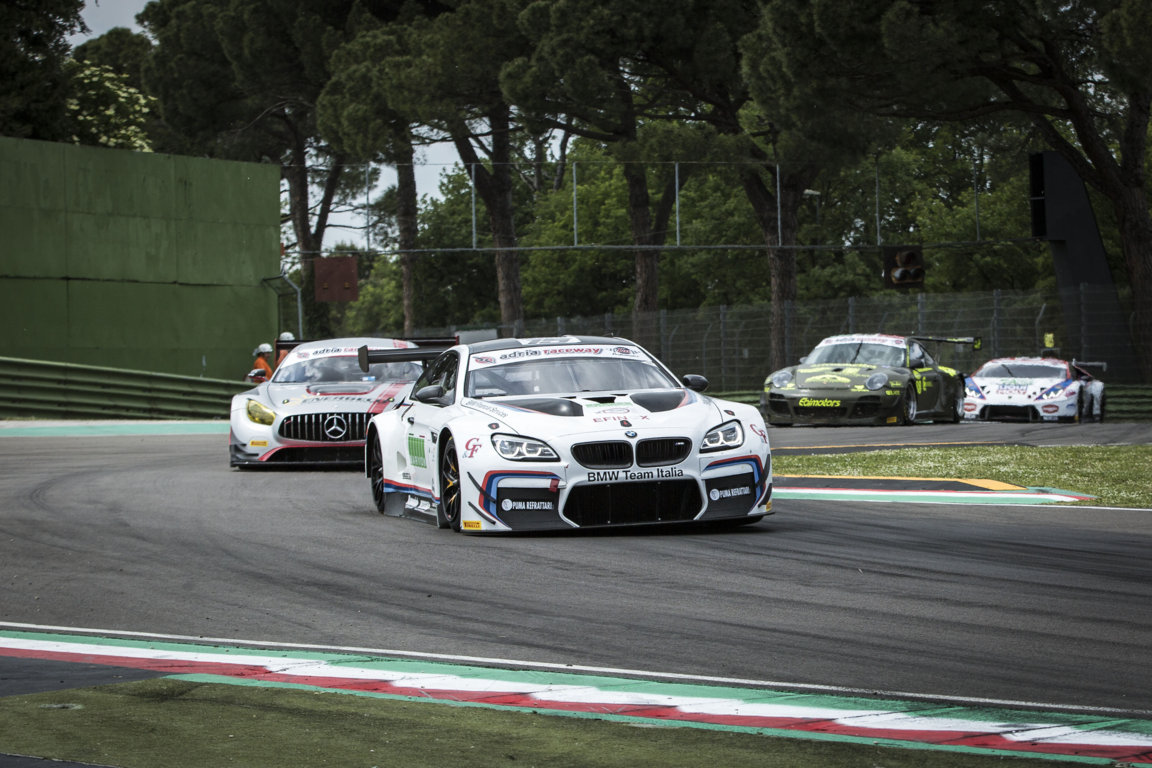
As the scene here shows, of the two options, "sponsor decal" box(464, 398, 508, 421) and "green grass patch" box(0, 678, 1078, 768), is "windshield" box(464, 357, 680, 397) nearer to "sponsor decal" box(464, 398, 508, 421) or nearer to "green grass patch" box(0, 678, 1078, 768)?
"sponsor decal" box(464, 398, 508, 421)

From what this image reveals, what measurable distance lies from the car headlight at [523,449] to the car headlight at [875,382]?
1368cm

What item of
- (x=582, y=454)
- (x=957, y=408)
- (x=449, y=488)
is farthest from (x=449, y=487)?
(x=957, y=408)

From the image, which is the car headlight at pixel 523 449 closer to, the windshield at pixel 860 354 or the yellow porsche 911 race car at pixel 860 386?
the yellow porsche 911 race car at pixel 860 386

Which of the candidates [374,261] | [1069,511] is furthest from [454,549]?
[374,261]

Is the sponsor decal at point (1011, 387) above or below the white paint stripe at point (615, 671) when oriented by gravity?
above

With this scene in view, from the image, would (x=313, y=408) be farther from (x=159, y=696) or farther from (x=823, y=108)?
(x=823, y=108)

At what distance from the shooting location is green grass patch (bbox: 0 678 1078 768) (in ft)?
13.8

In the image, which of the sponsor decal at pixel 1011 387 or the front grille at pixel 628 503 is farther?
the sponsor decal at pixel 1011 387

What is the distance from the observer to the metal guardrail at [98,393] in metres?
27.8

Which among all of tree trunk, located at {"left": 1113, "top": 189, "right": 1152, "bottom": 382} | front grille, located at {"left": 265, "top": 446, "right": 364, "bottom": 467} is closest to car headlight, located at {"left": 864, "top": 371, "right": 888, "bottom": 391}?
front grille, located at {"left": 265, "top": 446, "right": 364, "bottom": 467}

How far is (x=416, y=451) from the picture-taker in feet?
35.8

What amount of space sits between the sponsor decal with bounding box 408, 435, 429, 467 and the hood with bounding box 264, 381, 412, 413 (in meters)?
4.40

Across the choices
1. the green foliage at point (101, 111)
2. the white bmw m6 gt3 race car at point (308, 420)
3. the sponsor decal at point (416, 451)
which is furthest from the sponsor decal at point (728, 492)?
the green foliage at point (101, 111)

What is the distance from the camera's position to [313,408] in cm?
1584
